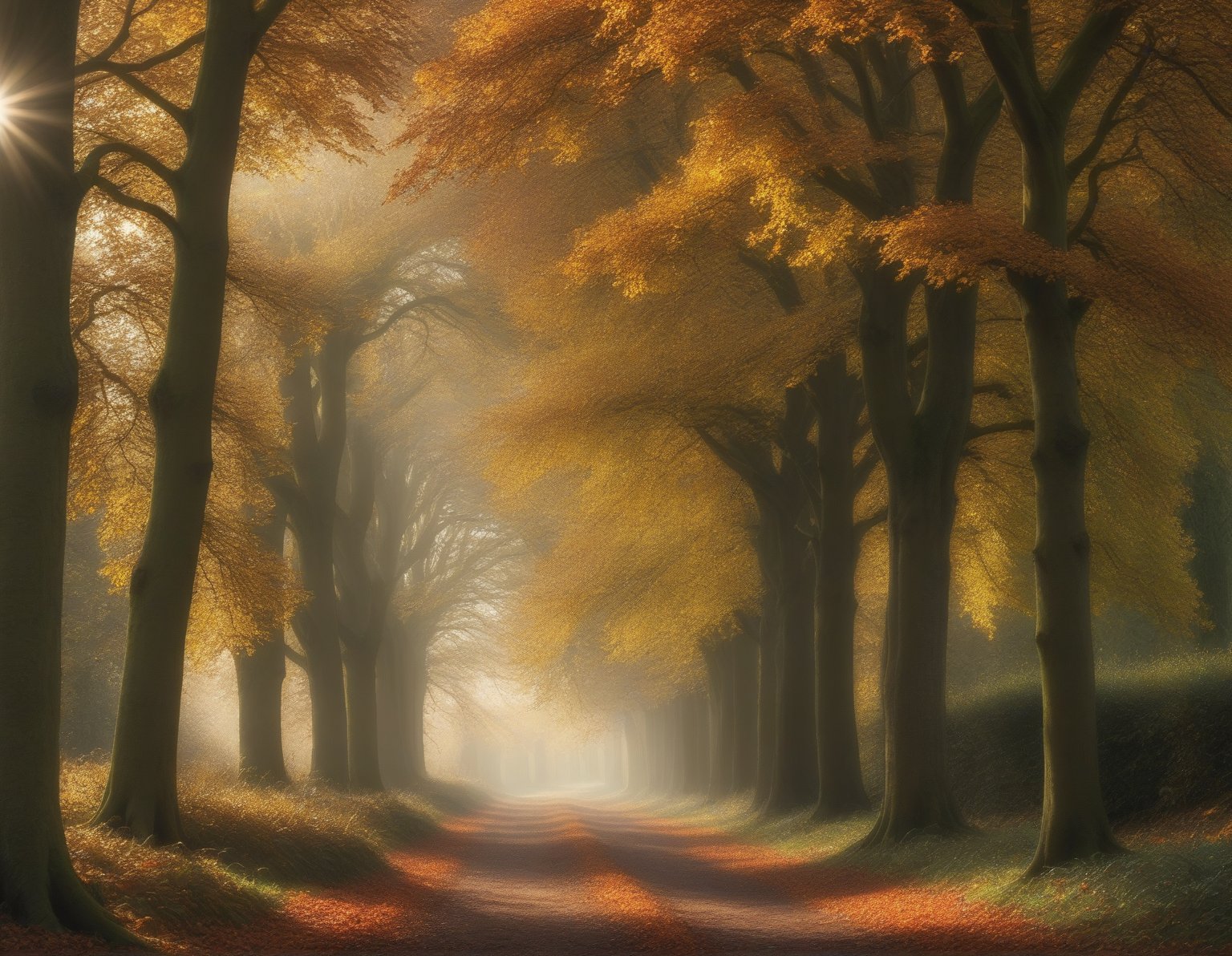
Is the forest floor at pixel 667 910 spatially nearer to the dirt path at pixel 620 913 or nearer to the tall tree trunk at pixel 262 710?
the dirt path at pixel 620 913

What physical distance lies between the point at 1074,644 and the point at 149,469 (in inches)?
463

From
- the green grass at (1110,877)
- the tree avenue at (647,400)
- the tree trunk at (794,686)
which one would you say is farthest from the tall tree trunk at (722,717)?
the green grass at (1110,877)

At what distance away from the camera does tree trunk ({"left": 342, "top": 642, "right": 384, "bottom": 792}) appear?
966 inches

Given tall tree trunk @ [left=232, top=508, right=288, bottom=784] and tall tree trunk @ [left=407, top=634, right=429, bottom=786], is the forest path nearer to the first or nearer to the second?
tall tree trunk @ [left=232, top=508, right=288, bottom=784]

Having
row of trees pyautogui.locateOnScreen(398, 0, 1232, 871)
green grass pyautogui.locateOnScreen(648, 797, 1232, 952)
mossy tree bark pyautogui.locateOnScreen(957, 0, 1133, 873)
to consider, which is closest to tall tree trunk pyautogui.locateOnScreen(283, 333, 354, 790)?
row of trees pyautogui.locateOnScreen(398, 0, 1232, 871)

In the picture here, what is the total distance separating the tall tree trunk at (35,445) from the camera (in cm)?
808

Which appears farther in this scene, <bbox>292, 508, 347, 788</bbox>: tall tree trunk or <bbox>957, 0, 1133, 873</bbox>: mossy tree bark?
<bbox>292, 508, 347, 788</bbox>: tall tree trunk

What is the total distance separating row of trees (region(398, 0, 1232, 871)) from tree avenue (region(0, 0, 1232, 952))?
0.23 feet

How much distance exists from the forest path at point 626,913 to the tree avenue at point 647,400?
5.6 inches

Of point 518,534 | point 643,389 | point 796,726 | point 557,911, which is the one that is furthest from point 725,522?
point 557,911

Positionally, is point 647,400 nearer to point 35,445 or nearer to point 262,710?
point 262,710

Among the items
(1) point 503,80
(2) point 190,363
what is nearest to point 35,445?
(2) point 190,363

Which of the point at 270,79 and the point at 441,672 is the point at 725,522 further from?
the point at 441,672

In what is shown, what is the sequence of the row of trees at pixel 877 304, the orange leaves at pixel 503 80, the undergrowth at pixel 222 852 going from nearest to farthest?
the undergrowth at pixel 222 852 → the row of trees at pixel 877 304 → the orange leaves at pixel 503 80
